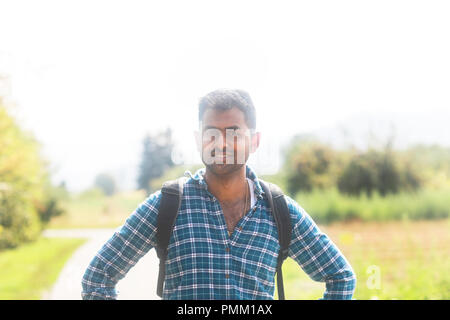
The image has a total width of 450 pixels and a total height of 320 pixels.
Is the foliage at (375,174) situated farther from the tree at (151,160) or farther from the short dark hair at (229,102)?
the short dark hair at (229,102)

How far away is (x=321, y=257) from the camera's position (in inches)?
75.2

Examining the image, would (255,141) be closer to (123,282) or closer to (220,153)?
(220,153)

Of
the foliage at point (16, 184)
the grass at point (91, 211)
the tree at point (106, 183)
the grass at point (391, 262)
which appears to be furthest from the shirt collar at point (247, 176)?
the tree at point (106, 183)

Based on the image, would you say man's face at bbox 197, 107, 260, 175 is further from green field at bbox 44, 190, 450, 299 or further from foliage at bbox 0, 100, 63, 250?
foliage at bbox 0, 100, 63, 250

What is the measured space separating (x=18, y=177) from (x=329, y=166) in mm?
9534

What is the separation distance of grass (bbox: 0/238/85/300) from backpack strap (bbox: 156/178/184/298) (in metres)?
5.73

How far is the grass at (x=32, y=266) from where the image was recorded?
745cm

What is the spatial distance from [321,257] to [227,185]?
459 mm

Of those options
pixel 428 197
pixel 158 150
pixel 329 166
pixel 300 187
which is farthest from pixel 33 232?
pixel 428 197

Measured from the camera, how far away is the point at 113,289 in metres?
1.83

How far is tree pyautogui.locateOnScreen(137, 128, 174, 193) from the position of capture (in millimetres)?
9405

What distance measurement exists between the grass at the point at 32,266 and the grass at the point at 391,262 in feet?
12.7

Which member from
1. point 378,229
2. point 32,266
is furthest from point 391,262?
point 32,266

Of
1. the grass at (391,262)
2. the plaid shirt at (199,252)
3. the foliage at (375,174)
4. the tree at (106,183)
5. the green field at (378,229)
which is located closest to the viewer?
the plaid shirt at (199,252)
